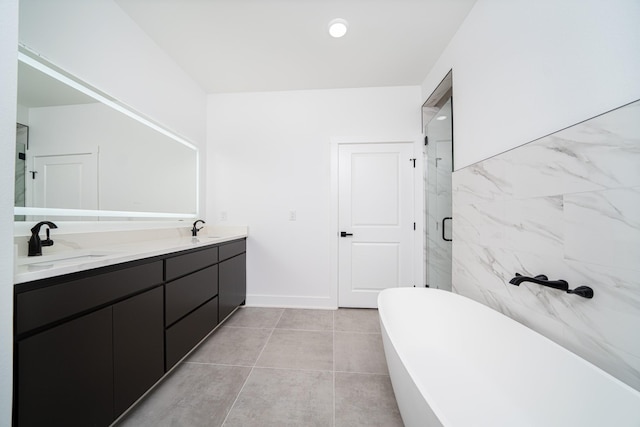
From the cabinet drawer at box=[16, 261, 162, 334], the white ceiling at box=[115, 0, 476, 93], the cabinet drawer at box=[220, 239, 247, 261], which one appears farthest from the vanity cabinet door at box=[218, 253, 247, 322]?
the white ceiling at box=[115, 0, 476, 93]

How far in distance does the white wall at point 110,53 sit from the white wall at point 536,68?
2590 mm

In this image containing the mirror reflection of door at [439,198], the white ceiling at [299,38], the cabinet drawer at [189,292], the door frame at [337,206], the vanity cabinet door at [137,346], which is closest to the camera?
the vanity cabinet door at [137,346]

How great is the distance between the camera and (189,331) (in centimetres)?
154

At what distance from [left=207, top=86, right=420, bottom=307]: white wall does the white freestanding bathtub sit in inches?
49.8

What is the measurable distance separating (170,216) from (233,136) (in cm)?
121

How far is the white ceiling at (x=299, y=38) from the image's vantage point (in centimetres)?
153

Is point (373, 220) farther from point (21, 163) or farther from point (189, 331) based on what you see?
point (21, 163)

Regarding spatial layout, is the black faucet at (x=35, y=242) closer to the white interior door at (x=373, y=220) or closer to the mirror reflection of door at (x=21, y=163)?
the mirror reflection of door at (x=21, y=163)

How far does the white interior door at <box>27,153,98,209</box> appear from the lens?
115cm

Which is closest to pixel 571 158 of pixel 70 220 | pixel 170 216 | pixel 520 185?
pixel 520 185

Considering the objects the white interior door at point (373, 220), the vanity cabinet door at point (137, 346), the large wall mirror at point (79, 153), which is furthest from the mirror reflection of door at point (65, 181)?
the white interior door at point (373, 220)

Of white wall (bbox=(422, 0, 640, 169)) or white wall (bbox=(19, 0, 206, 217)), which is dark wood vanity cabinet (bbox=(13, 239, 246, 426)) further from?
white wall (bbox=(422, 0, 640, 169))

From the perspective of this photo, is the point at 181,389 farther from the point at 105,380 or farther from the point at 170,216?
the point at 170,216

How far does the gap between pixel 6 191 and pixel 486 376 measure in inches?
84.1
